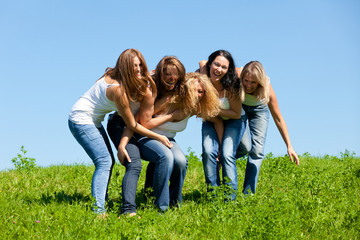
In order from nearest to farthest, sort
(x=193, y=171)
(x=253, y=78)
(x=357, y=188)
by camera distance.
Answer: (x=253, y=78) < (x=357, y=188) < (x=193, y=171)

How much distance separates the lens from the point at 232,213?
4.98 meters

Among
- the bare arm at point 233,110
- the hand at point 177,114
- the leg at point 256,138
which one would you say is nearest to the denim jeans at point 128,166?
the hand at point 177,114

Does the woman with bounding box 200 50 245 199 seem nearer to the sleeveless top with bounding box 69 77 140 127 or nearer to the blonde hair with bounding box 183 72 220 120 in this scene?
the blonde hair with bounding box 183 72 220 120

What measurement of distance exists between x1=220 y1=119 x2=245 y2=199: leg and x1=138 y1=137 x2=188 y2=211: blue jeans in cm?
65

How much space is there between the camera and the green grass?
4523 mm

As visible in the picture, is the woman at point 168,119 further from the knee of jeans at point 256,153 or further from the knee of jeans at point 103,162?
the knee of jeans at point 256,153

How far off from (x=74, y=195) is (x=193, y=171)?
2.74 m

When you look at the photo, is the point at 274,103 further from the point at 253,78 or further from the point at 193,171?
the point at 193,171

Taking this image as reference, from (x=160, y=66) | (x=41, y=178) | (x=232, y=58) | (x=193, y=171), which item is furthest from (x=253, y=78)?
(x=41, y=178)

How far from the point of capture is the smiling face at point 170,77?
5.34m

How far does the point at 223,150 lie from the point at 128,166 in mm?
1382

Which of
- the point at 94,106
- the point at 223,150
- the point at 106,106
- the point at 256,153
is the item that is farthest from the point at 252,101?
the point at 94,106

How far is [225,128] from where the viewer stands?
6.06m

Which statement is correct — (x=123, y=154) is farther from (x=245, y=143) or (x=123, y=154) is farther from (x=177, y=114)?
(x=245, y=143)
